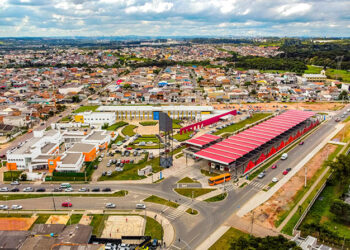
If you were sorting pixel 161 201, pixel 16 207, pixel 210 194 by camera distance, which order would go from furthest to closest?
pixel 210 194, pixel 161 201, pixel 16 207

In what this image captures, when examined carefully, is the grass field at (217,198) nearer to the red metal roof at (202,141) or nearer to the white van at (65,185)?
the red metal roof at (202,141)

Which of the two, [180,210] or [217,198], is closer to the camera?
[180,210]

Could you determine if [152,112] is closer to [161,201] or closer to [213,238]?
[161,201]

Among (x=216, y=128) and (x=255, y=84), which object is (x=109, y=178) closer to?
(x=216, y=128)

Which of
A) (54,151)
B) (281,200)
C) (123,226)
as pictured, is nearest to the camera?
(123,226)

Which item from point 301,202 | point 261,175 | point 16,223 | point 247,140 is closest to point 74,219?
point 16,223

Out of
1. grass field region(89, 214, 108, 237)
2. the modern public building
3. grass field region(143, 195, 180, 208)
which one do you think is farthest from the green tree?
grass field region(89, 214, 108, 237)

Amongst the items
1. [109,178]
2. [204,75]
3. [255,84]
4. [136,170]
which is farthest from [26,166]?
[204,75]
